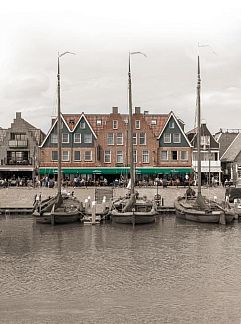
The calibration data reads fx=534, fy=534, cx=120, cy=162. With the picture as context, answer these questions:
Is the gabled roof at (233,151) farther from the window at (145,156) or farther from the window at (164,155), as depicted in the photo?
the window at (145,156)

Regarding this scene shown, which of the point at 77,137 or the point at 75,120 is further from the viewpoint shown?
the point at 75,120

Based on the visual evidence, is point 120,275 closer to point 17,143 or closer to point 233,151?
point 17,143

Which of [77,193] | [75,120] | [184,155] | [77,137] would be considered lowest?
[77,193]

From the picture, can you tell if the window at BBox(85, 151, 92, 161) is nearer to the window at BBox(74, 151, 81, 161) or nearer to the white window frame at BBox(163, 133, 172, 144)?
the window at BBox(74, 151, 81, 161)

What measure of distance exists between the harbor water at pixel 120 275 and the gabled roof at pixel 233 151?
5105 cm

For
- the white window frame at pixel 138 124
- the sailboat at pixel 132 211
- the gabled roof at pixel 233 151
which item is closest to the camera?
the sailboat at pixel 132 211

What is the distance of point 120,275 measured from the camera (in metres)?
27.7

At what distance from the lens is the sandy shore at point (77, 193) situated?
65.2 meters

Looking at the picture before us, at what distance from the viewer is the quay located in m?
60.9

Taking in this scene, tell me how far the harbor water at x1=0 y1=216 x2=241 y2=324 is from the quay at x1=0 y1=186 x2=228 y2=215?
596 inches

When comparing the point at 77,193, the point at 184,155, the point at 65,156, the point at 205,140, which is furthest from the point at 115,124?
the point at 77,193

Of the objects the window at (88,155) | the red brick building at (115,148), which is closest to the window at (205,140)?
the red brick building at (115,148)

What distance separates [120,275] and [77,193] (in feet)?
139

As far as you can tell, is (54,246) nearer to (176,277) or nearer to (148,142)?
(176,277)
